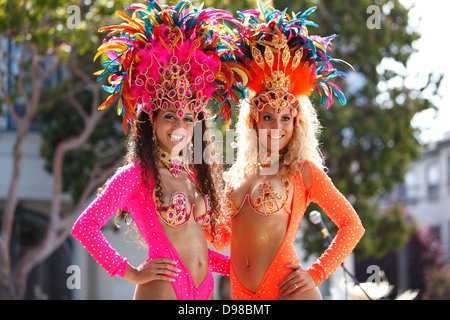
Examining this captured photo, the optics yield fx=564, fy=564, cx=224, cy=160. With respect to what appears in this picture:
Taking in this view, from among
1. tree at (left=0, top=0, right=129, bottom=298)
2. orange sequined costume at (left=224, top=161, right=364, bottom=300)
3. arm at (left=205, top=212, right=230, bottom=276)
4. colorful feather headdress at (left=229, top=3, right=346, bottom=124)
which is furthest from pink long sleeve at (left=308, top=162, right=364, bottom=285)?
tree at (left=0, top=0, right=129, bottom=298)

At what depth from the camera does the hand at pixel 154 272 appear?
2742 mm

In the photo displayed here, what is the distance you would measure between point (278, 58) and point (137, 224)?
3.87 ft

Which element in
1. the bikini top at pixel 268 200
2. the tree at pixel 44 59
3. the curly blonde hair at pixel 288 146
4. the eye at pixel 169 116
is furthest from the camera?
the tree at pixel 44 59

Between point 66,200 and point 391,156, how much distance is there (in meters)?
6.24

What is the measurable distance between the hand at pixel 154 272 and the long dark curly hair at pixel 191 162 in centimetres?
37

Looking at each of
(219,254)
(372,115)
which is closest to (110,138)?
(372,115)

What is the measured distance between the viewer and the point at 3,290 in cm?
670

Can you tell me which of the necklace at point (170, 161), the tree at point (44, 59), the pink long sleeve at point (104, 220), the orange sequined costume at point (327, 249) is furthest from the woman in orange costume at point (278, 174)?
the tree at point (44, 59)

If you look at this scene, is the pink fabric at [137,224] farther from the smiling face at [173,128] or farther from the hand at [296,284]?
the hand at [296,284]

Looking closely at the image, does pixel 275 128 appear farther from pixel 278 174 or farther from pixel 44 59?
pixel 44 59

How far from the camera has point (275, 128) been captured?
315cm
